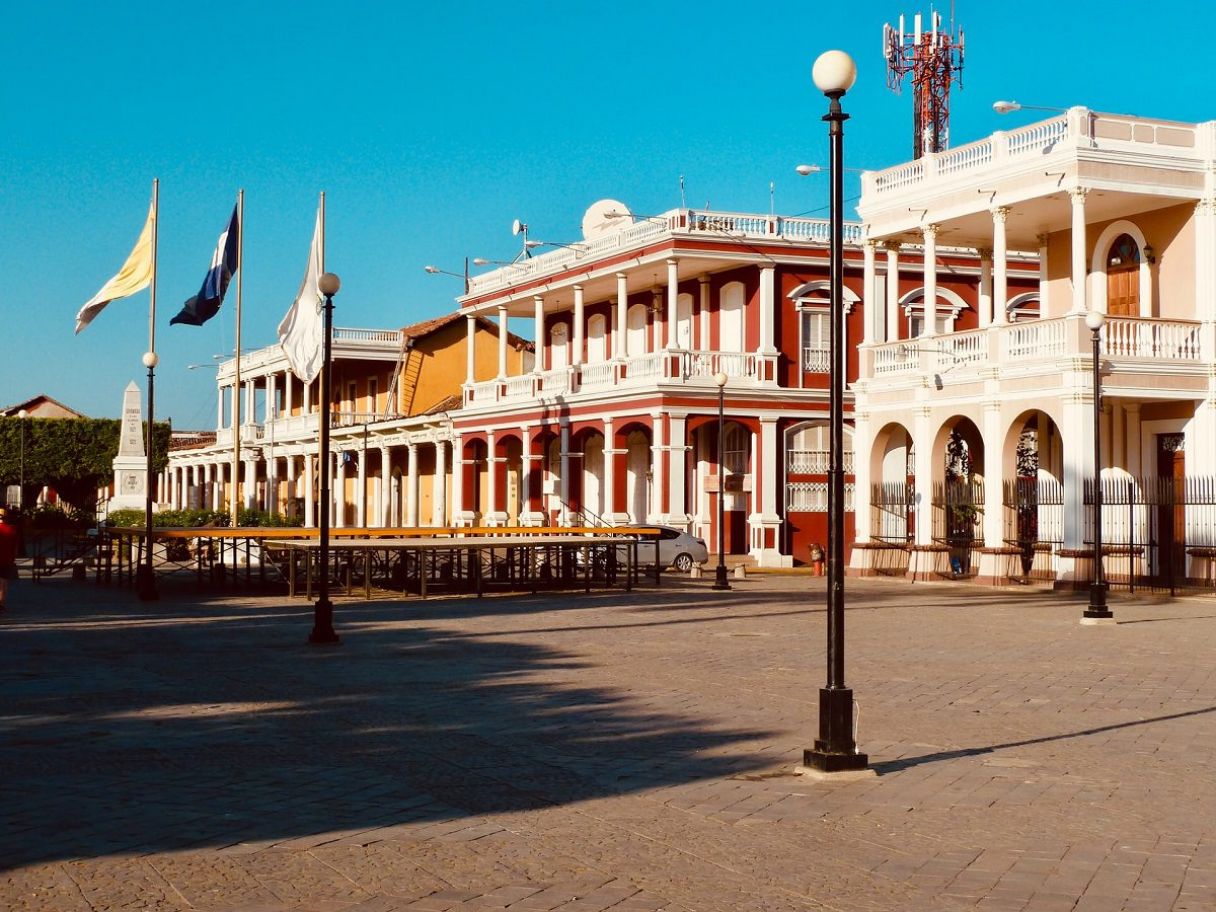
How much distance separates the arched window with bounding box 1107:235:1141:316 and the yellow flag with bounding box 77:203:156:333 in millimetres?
20171

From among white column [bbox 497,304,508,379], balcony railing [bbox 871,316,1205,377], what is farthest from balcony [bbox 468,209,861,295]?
balcony railing [bbox 871,316,1205,377]

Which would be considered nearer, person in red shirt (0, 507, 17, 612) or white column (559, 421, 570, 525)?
person in red shirt (0, 507, 17, 612)

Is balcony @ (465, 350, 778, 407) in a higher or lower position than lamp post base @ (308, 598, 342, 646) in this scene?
higher

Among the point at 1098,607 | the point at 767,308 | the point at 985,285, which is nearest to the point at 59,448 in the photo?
the point at 767,308

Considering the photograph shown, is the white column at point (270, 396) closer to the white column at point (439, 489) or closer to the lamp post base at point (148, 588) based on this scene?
the white column at point (439, 489)

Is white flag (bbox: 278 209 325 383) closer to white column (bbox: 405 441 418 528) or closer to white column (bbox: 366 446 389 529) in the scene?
white column (bbox: 405 441 418 528)

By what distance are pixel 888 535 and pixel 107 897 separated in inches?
1250

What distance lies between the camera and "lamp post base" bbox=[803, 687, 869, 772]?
985 centimetres

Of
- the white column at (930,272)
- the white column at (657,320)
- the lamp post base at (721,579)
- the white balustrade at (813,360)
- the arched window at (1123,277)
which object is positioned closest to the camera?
the lamp post base at (721,579)

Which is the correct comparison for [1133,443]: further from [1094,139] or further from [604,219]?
[604,219]

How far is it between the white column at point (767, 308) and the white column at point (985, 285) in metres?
7.05

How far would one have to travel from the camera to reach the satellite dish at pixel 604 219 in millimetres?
46500

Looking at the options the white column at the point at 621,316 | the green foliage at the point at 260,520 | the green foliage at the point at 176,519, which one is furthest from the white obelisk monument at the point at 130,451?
the white column at the point at 621,316

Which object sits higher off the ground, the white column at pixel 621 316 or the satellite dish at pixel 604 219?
the satellite dish at pixel 604 219
